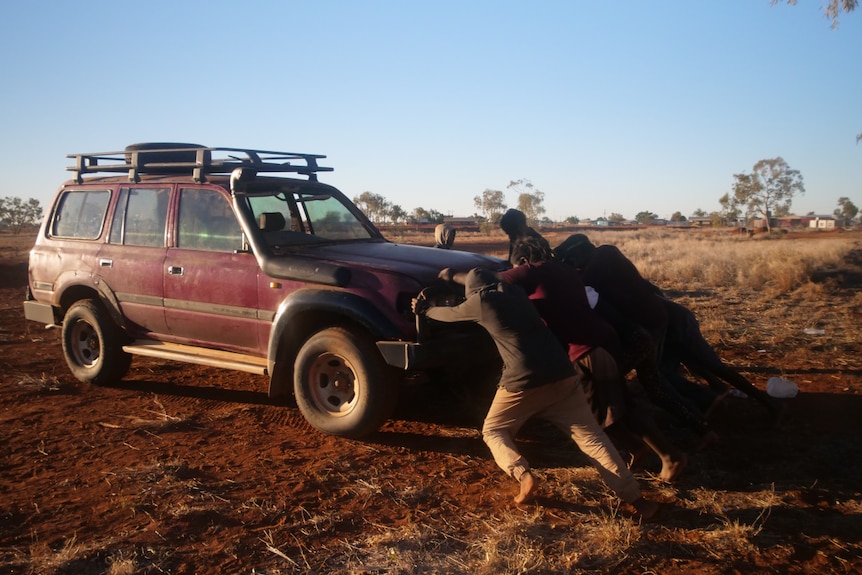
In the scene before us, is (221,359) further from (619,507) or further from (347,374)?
(619,507)

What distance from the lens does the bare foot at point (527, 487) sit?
13.9 feet

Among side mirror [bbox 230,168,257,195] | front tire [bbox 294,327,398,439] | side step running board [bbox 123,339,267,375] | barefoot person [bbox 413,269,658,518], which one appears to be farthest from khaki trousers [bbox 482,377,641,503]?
side mirror [bbox 230,168,257,195]

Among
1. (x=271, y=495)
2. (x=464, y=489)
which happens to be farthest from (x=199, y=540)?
(x=464, y=489)

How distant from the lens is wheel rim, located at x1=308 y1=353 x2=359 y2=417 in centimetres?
556

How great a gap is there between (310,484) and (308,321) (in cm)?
147

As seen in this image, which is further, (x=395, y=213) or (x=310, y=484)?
(x=395, y=213)

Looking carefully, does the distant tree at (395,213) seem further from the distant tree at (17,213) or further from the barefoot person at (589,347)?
the barefoot person at (589,347)

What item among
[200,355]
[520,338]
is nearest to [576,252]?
[520,338]

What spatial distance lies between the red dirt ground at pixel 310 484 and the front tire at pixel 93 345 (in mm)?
253

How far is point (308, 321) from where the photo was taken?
5.75 metres

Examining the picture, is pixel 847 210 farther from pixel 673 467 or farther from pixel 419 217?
pixel 673 467

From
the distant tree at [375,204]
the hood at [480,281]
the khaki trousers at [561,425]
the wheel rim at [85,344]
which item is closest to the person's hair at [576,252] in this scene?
the hood at [480,281]

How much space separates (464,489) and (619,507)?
3.30 ft

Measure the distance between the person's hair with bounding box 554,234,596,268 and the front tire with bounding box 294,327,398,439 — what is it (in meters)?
1.74
